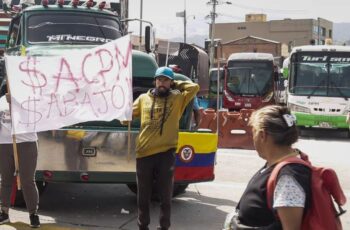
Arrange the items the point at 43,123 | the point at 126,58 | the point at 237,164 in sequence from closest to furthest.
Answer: the point at 43,123 < the point at 126,58 < the point at 237,164

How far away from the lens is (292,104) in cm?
1764

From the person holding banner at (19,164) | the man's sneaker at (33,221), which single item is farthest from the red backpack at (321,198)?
the man's sneaker at (33,221)

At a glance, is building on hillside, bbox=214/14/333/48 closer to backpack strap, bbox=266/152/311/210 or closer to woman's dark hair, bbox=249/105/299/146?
woman's dark hair, bbox=249/105/299/146

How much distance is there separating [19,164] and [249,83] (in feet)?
58.2

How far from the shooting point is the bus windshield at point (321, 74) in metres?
17.5

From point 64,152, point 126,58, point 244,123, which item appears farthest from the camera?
point 244,123

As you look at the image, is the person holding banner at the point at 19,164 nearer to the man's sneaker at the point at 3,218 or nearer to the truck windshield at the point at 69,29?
the man's sneaker at the point at 3,218

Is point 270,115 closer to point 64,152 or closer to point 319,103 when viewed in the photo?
point 64,152

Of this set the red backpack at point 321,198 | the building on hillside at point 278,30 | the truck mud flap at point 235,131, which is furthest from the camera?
the building on hillside at point 278,30

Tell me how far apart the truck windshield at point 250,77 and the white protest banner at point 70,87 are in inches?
678

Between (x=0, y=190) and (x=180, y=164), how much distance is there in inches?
81.0

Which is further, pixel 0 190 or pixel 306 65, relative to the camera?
pixel 306 65

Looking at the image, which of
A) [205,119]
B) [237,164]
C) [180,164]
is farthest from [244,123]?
[180,164]

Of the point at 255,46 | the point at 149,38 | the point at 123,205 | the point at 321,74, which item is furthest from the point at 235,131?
the point at 255,46
